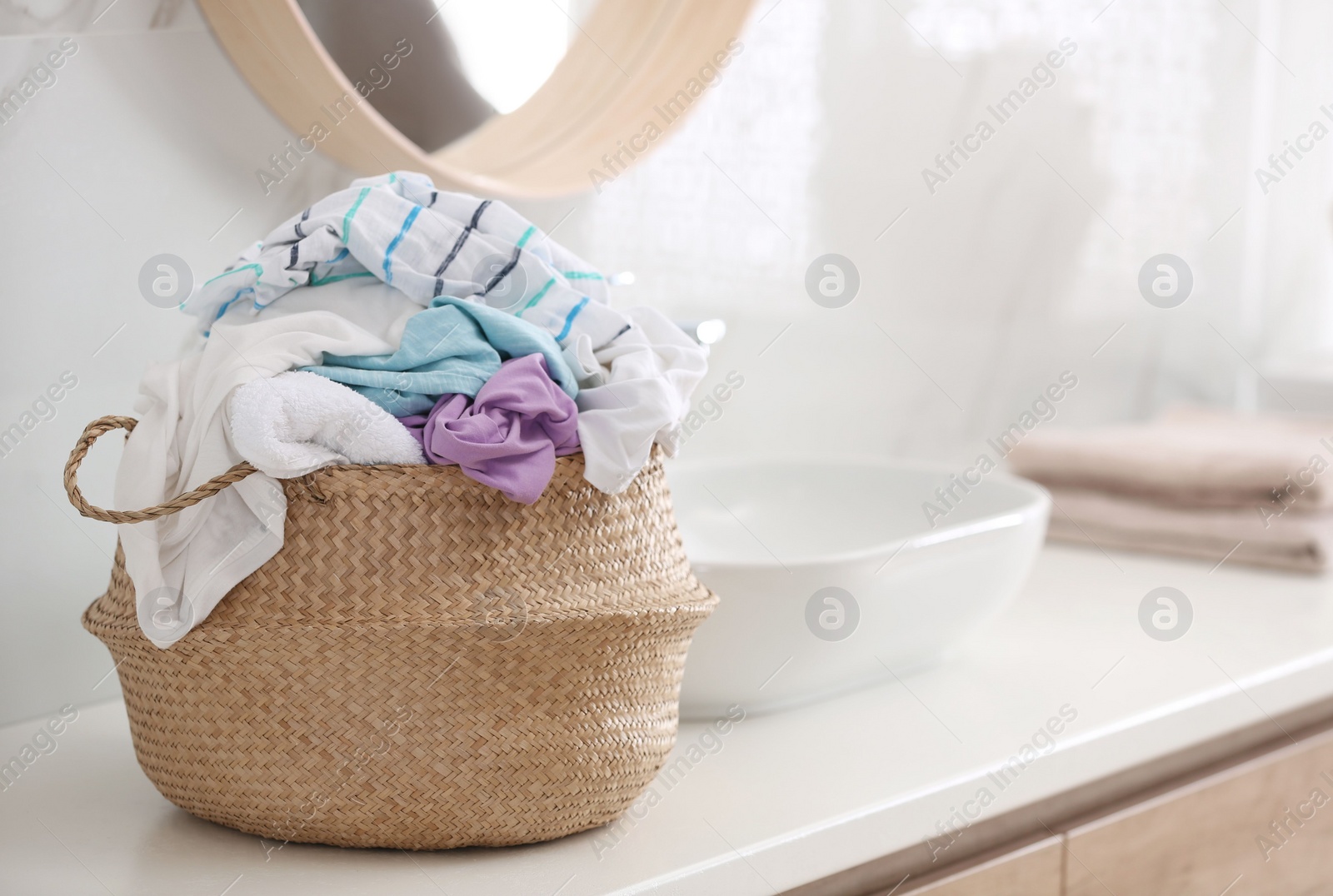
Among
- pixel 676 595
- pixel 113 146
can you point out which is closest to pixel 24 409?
pixel 113 146

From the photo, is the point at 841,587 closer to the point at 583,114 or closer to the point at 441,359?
the point at 441,359

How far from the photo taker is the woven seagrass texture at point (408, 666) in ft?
1.86

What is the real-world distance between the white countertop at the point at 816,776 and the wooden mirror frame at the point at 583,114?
48 centimetres

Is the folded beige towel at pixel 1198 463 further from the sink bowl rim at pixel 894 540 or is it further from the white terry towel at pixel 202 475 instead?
the white terry towel at pixel 202 475

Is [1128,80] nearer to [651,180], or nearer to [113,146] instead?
[651,180]

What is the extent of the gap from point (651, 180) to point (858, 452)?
465mm

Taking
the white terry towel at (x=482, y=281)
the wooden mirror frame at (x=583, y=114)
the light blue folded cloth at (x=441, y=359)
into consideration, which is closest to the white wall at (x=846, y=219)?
the wooden mirror frame at (x=583, y=114)

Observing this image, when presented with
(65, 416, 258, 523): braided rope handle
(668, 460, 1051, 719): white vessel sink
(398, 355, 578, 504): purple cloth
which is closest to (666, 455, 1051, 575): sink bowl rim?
(668, 460, 1051, 719): white vessel sink

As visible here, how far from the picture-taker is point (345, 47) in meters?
0.92

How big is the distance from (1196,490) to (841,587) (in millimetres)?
694

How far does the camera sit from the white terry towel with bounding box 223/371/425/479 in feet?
1.79

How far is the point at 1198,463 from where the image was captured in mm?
1312

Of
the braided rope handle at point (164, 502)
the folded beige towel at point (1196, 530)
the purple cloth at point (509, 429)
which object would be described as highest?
the braided rope handle at point (164, 502)

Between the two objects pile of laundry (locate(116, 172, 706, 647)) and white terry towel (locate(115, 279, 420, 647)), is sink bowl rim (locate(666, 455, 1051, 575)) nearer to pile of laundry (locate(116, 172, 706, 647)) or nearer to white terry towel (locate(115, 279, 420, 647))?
pile of laundry (locate(116, 172, 706, 647))
